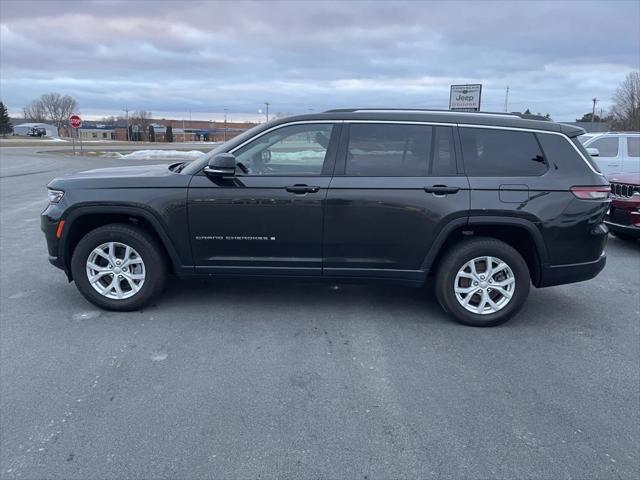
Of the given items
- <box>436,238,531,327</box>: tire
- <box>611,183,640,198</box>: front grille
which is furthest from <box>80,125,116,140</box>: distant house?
<box>436,238,531,327</box>: tire

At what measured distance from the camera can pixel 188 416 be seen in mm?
3197

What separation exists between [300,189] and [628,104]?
5787 centimetres

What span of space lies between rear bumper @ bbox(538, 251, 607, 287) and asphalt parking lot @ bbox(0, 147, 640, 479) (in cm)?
45

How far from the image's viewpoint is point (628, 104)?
5188 cm

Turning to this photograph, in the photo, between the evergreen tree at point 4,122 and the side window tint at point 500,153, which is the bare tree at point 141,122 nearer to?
the evergreen tree at point 4,122

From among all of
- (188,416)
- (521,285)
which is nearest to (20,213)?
(188,416)

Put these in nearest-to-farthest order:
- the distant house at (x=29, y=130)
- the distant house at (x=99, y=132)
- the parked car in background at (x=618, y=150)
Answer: the parked car in background at (x=618, y=150)
the distant house at (x=29, y=130)
the distant house at (x=99, y=132)

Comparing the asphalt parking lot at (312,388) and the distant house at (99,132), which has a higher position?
the distant house at (99,132)

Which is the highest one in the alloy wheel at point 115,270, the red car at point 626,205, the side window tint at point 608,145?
the side window tint at point 608,145

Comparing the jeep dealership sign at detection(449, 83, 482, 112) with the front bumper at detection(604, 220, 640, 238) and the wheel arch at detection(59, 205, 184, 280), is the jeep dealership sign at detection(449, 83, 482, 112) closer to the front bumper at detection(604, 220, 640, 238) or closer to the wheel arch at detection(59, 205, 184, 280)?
the front bumper at detection(604, 220, 640, 238)

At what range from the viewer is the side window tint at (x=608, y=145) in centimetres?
1210

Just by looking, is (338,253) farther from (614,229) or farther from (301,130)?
(614,229)

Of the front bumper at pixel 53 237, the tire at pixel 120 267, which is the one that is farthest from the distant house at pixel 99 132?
the tire at pixel 120 267

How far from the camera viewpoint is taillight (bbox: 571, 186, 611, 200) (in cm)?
456
